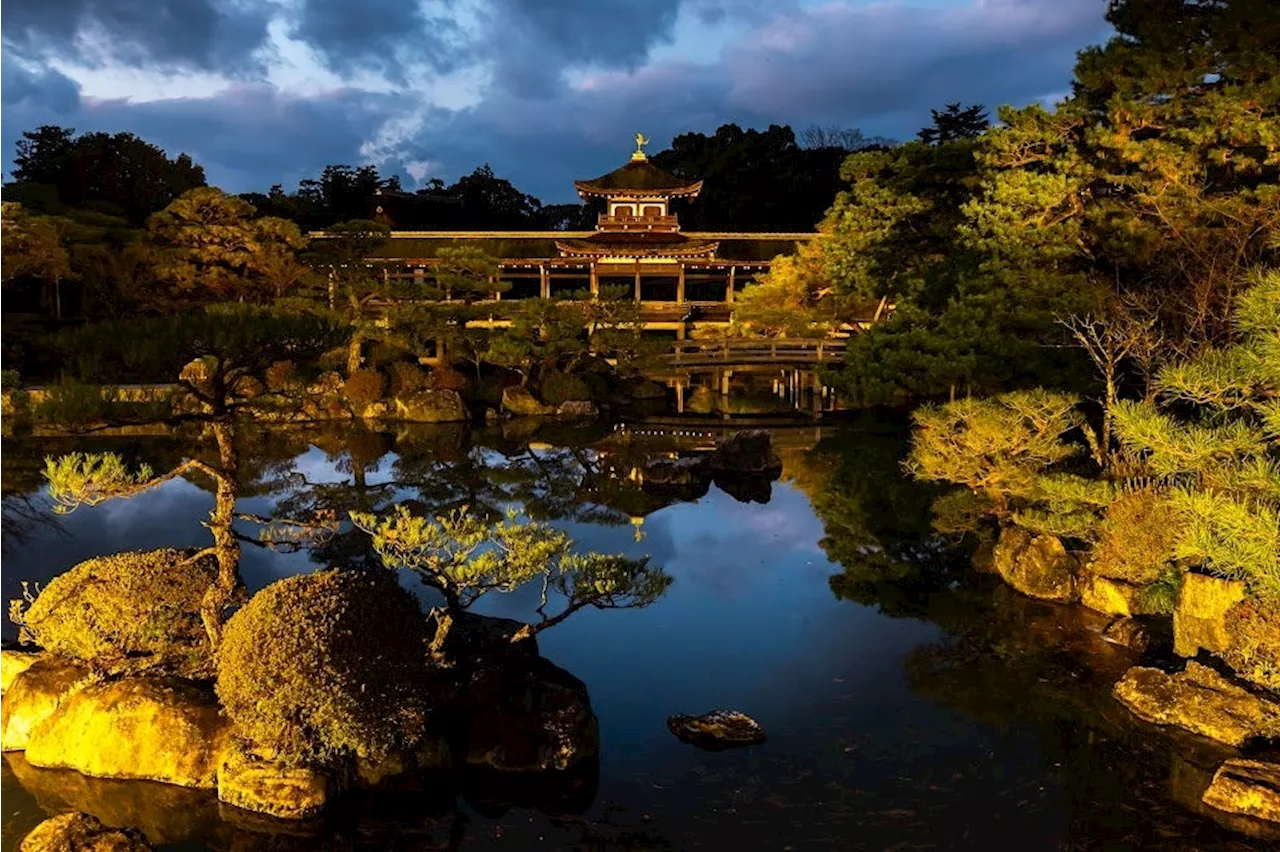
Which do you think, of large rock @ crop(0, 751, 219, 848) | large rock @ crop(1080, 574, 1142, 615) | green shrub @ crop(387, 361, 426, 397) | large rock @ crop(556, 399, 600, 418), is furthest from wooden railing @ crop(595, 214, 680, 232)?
large rock @ crop(0, 751, 219, 848)

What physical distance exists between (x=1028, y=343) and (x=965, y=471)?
3.80 metres

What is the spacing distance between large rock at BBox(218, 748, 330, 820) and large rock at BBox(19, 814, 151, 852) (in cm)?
92

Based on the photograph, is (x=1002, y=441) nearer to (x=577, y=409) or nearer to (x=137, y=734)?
(x=137, y=734)

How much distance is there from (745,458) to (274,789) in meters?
14.7

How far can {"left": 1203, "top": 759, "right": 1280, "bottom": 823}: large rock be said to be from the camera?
690 cm

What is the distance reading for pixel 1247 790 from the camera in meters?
7.01

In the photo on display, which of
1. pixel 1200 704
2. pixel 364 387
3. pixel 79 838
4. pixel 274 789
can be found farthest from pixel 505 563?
pixel 364 387

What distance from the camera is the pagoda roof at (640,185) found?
40.8 meters

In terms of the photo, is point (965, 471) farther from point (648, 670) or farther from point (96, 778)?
point (96, 778)

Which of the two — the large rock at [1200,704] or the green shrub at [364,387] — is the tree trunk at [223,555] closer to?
the large rock at [1200,704]

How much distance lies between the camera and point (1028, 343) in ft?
52.4

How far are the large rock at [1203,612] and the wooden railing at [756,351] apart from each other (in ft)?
67.5

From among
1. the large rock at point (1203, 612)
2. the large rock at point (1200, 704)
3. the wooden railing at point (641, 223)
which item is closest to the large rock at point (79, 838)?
the large rock at point (1200, 704)

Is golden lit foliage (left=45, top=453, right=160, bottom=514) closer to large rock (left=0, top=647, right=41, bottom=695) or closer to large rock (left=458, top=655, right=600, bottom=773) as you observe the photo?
large rock (left=0, top=647, right=41, bottom=695)
